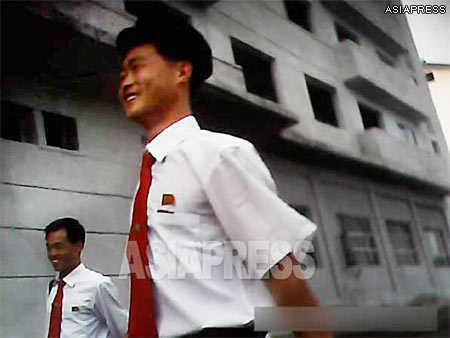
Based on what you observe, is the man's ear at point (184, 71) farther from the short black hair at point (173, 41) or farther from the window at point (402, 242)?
the window at point (402, 242)

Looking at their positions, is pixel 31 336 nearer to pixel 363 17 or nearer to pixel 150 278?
pixel 150 278

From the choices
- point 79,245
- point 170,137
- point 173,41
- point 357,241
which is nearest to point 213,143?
point 170,137

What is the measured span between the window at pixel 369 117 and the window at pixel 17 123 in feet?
2.18

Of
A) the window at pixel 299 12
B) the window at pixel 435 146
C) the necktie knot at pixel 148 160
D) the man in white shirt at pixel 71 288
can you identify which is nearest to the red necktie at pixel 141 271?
the necktie knot at pixel 148 160

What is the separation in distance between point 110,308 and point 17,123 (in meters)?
0.42

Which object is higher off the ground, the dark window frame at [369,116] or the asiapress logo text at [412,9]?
the asiapress logo text at [412,9]

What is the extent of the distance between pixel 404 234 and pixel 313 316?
12.0 inches

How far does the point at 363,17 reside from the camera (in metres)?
1.05

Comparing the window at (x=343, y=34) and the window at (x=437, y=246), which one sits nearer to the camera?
the window at (x=437, y=246)

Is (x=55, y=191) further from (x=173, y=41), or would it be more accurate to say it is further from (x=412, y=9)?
(x=412, y=9)

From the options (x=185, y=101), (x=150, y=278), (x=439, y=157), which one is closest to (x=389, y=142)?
(x=439, y=157)

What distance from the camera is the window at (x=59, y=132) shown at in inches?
40.3

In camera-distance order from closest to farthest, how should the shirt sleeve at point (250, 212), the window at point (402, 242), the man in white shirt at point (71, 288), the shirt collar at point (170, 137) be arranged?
the shirt sleeve at point (250, 212) < the shirt collar at point (170, 137) < the window at point (402, 242) < the man in white shirt at point (71, 288)

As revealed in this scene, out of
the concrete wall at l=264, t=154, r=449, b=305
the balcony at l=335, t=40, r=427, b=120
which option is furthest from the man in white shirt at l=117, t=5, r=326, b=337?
the balcony at l=335, t=40, r=427, b=120
